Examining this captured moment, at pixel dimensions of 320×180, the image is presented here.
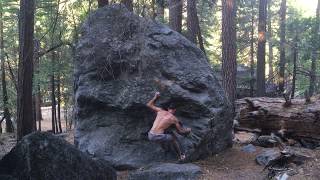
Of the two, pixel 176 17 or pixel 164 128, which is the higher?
pixel 176 17

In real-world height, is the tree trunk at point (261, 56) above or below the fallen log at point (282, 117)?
above

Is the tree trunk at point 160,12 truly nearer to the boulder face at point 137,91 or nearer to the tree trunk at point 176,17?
the tree trunk at point 176,17

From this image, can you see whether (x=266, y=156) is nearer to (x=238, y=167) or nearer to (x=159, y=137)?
(x=238, y=167)

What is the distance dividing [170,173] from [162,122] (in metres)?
1.42

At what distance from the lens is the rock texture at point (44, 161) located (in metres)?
6.91

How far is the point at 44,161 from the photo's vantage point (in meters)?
7.13

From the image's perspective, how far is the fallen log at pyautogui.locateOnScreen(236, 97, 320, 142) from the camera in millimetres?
11500

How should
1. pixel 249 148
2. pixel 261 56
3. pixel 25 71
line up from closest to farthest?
1. pixel 25 71
2. pixel 249 148
3. pixel 261 56

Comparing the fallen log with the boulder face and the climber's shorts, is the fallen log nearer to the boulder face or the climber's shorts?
the boulder face

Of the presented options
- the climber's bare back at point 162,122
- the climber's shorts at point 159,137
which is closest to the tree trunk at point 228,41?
the climber's bare back at point 162,122

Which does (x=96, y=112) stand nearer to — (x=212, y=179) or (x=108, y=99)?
(x=108, y=99)

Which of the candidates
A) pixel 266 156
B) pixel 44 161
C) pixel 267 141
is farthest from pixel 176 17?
pixel 44 161

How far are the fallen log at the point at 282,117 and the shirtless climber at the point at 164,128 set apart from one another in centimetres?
317

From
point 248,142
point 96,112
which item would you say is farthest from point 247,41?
point 96,112
